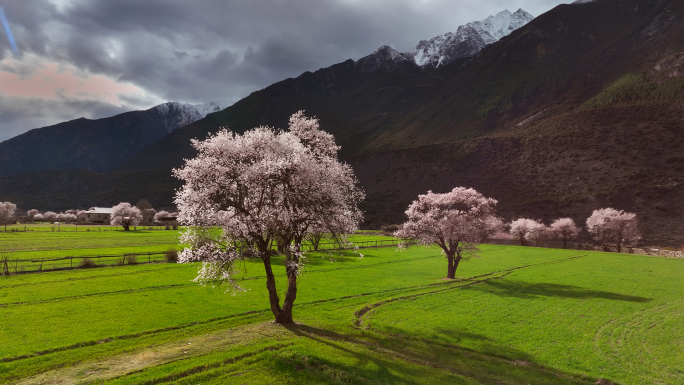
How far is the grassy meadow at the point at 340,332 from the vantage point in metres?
15.2

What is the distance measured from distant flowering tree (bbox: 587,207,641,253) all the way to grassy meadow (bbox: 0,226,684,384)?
49355 mm

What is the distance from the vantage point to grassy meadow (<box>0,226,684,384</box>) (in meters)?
15.2

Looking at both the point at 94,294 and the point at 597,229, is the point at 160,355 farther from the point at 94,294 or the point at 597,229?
the point at 597,229

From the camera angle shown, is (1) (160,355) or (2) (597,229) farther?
(2) (597,229)

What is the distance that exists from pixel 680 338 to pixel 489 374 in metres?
15.0

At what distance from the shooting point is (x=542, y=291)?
36.1 metres

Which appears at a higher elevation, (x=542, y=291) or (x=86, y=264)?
(x=86, y=264)

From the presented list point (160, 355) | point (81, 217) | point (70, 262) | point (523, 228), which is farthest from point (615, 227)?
point (81, 217)

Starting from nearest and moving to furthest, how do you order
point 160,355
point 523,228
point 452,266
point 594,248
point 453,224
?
point 160,355, point 453,224, point 452,266, point 594,248, point 523,228

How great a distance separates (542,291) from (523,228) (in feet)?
219

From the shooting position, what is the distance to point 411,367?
54.5 ft

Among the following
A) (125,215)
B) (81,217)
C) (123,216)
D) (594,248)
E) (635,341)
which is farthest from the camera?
(81,217)

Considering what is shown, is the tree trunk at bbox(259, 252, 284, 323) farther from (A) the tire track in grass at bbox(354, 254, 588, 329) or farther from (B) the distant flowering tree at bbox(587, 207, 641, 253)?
(B) the distant flowering tree at bbox(587, 207, 641, 253)

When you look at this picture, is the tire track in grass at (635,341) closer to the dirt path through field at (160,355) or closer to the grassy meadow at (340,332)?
the grassy meadow at (340,332)
